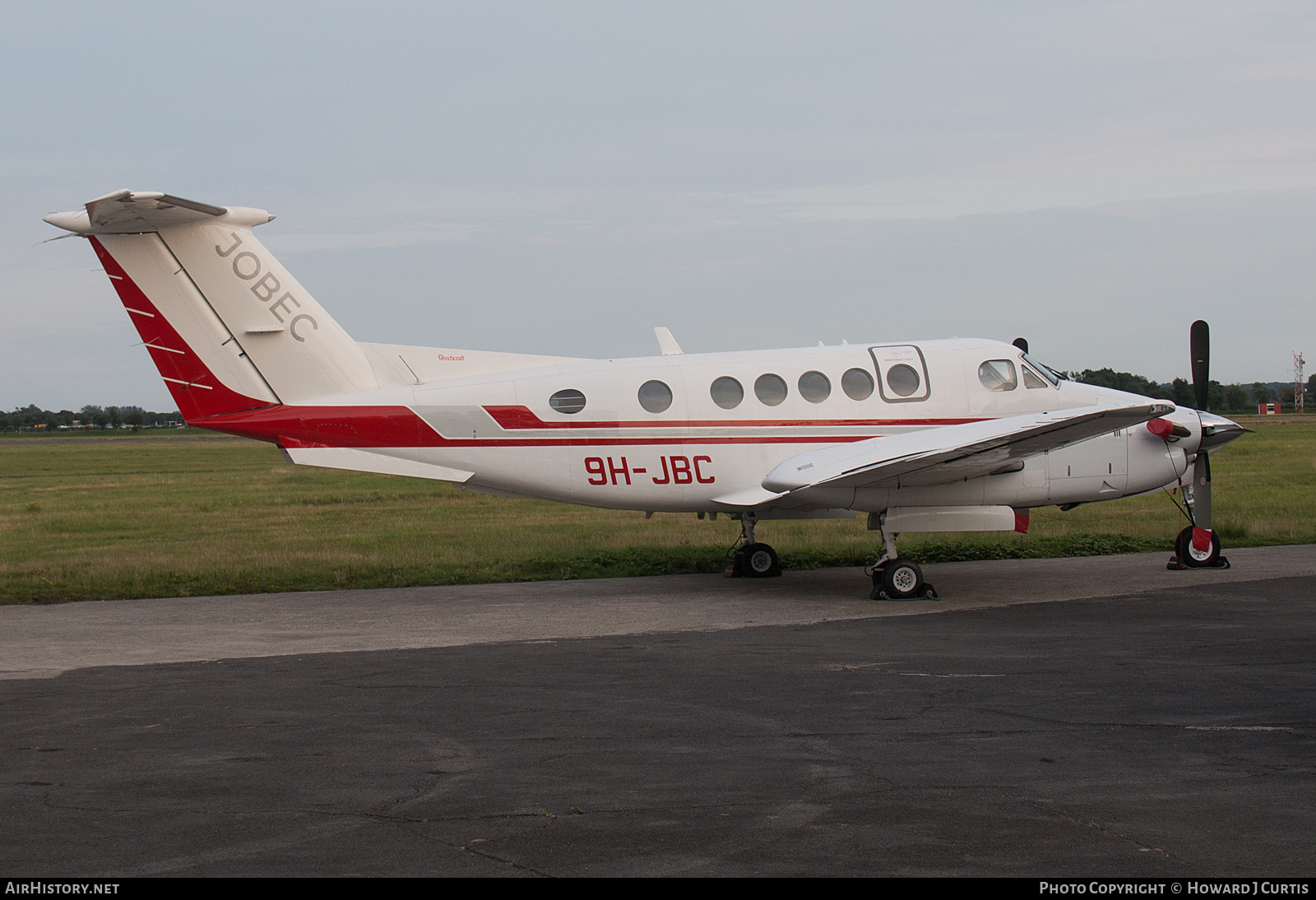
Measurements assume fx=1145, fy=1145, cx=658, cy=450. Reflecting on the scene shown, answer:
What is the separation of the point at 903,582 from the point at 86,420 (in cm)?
17914

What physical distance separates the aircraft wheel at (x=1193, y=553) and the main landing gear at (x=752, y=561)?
5640mm

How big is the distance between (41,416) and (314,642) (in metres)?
191

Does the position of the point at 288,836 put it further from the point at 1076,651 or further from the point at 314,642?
the point at 1076,651

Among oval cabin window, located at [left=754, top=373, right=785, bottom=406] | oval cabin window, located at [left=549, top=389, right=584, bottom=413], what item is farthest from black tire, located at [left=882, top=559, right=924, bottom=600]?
oval cabin window, located at [left=549, top=389, right=584, bottom=413]

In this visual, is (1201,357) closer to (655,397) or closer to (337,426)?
(655,397)

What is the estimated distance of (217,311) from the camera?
14180 mm

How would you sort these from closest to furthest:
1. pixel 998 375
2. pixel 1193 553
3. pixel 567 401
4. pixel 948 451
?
pixel 948 451, pixel 567 401, pixel 998 375, pixel 1193 553

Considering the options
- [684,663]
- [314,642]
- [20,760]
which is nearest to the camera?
[20,760]

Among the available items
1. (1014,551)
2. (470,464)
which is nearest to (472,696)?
(470,464)

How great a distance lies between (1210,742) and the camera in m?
6.96

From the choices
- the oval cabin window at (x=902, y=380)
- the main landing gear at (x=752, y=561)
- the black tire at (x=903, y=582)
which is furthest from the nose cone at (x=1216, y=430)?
the main landing gear at (x=752, y=561)

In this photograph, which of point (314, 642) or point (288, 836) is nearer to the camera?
point (288, 836)

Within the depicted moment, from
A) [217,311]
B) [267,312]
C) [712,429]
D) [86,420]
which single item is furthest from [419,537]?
[86,420]

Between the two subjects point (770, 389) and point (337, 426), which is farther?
point (770, 389)
